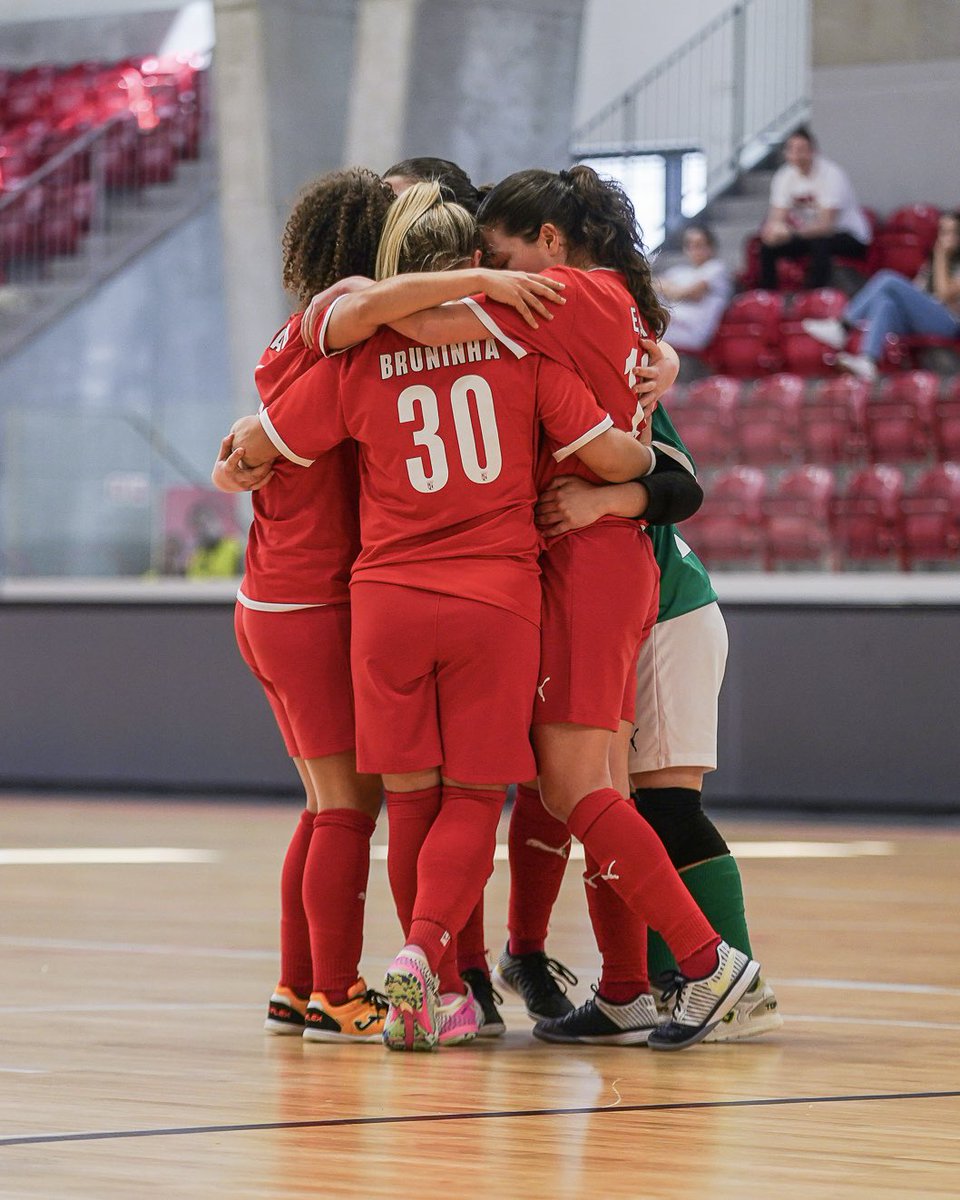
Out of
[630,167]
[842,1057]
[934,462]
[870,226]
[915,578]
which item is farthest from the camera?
[630,167]

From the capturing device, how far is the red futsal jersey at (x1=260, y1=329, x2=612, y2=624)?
114 inches

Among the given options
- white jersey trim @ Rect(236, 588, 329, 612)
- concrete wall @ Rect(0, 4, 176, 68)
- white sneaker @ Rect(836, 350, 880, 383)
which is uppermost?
concrete wall @ Rect(0, 4, 176, 68)

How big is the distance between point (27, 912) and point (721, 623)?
218cm

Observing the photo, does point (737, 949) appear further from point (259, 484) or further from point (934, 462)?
point (934, 462)

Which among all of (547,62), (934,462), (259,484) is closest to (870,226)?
(547,62)

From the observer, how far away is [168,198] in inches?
559

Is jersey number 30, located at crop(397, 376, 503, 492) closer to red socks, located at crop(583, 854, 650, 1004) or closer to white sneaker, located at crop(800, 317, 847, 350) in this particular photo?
red socks, located at crop(583, 854, 650, 1004)

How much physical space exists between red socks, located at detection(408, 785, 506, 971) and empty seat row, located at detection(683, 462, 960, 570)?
5044 mm

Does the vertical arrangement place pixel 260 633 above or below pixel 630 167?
below

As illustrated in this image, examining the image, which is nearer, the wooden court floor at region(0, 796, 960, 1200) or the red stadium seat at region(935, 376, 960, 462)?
the wooden court floor at region(0, 796, 960, 1200)

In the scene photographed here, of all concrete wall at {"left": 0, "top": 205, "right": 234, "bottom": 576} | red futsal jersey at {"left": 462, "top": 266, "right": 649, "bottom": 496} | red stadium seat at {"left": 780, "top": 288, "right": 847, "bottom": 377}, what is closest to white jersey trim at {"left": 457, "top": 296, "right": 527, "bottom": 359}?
red futsal jersey at {"left": 462, "top": 266, "right": 649, "bottom": 496}

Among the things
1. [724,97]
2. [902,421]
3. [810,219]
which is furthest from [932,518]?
[724,97]

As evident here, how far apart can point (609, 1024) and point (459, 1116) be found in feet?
2.26

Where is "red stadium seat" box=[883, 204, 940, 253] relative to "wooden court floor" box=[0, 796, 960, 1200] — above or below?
above
